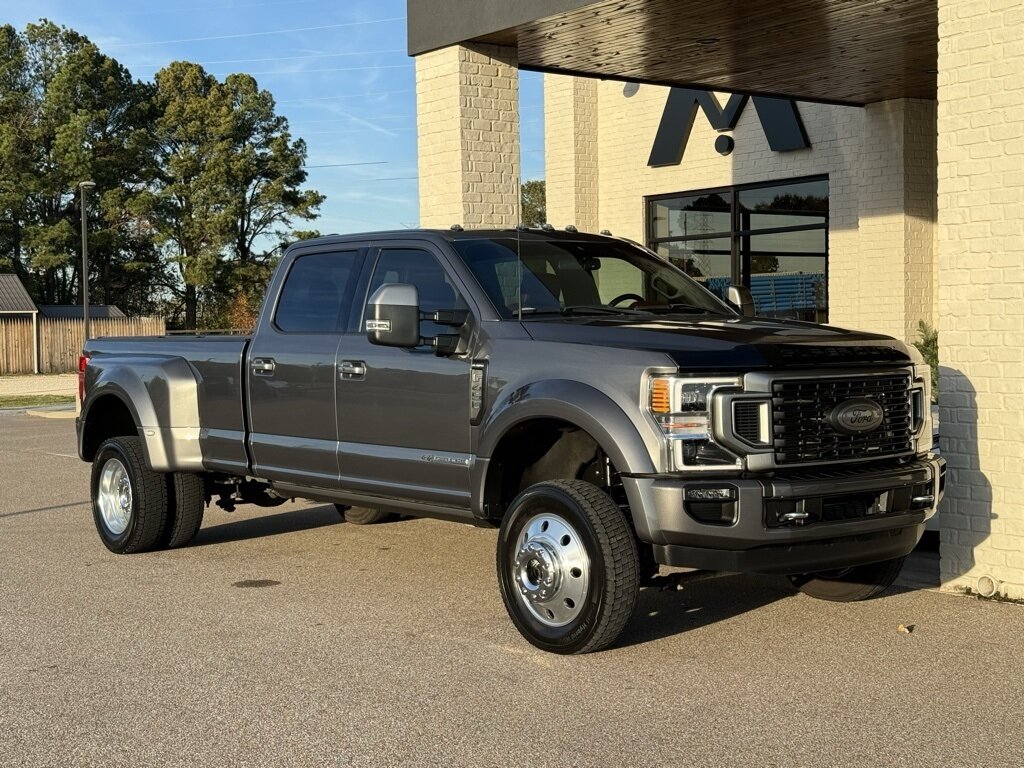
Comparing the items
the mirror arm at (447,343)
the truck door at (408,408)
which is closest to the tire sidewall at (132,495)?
the truck door at (408,408)

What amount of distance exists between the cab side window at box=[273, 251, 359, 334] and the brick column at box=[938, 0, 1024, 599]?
11.8 ft

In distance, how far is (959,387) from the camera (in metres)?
7.88

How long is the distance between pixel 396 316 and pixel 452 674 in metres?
1.96

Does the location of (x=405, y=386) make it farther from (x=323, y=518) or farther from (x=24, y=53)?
(x=24, y=53)

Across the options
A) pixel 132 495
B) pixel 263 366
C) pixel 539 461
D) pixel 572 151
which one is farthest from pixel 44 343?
pixel 539 461

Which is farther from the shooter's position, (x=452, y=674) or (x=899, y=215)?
(x=899, y=215)

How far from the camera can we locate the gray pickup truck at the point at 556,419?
19.7 ft

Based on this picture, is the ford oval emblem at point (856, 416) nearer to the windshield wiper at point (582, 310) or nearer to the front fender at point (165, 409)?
the windshield wiper at point (582, 310)

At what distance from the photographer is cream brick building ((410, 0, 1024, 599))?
25.2 ft

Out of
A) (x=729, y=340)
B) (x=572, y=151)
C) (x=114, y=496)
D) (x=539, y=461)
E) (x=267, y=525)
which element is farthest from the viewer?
(x=572, y=151)

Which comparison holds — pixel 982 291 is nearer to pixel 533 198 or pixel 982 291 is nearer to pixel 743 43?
pixel 743 43

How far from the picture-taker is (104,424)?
1016 cm

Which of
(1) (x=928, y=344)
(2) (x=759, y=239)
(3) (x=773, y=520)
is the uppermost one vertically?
(2) (x=759, y=239)

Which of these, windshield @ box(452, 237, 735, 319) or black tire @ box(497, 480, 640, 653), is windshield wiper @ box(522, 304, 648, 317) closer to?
windshield @ box(452, 237, 735, 319)
